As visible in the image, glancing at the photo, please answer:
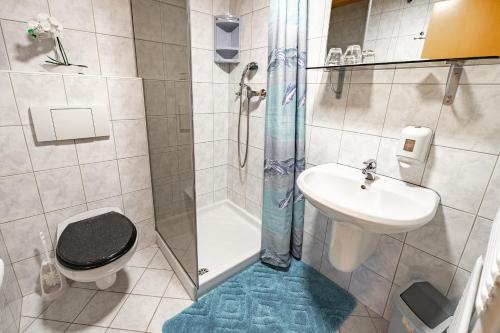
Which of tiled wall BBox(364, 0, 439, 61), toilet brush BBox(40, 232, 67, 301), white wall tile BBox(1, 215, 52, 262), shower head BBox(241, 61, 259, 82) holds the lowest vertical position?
toilet brush BBox(40, 232, 67, 301)

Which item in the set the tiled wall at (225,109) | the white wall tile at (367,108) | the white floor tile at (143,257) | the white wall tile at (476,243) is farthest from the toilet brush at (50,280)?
the white wall tile at (476,243)

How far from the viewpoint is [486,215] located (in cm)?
97

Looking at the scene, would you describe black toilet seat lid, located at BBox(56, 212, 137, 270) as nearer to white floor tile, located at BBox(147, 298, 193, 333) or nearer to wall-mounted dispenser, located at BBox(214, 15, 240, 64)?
white floor tile, located at BBox(147, 298, 193, 333)

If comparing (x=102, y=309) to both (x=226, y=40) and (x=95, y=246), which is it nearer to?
Answer: (x=95, y=246)

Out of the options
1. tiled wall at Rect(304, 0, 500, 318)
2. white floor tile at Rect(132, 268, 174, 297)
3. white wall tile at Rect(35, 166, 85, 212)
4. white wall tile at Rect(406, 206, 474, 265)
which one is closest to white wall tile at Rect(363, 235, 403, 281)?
tiled wall at Rect(304, 0, 500, 318)

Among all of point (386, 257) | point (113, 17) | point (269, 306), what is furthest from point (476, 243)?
point (113, 17)

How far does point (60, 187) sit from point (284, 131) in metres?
1.45

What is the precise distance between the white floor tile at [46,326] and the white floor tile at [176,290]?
54cm

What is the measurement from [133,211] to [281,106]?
1362mm

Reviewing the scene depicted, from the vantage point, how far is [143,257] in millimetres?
1821

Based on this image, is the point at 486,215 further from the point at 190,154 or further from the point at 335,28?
the point at 190,154

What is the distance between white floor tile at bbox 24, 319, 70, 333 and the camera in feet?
4.13

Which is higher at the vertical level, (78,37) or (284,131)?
(78,37)

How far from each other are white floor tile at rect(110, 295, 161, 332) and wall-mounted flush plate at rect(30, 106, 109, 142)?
3.51 ft
